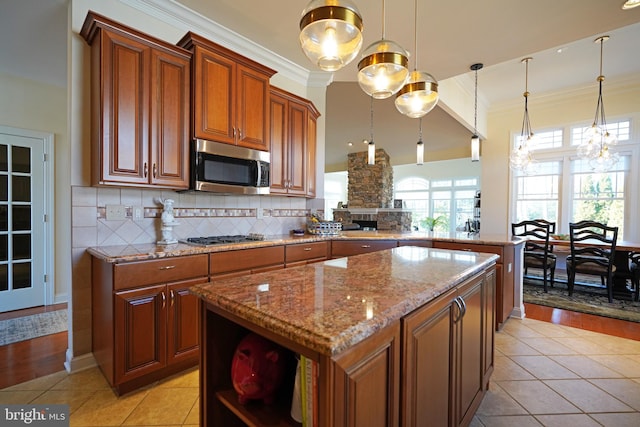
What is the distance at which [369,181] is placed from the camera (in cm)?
841

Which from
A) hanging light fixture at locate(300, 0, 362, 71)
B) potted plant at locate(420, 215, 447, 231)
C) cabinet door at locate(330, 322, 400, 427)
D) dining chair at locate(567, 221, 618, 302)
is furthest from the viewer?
potted plant at locate(420, 215, 447, 231)

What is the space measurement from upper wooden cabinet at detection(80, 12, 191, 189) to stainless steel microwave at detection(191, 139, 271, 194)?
0.10 meters

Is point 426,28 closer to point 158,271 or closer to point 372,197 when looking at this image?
point 158,271

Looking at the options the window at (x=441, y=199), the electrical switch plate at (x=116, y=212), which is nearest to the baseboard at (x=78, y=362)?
the electrical switch plate at (x=116, y=212)

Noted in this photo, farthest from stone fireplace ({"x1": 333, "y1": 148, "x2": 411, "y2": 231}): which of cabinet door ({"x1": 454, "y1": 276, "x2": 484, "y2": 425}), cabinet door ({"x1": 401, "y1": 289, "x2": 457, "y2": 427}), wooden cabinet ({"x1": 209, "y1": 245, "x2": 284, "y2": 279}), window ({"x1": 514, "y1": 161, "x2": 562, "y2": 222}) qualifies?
cabinet door ({"x1": 401, "y1": 289, "x2": 457, "y2": 427})

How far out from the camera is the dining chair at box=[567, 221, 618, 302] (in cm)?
372

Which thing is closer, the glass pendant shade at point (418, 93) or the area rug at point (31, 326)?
the glass pendant shade at point (418, 93)

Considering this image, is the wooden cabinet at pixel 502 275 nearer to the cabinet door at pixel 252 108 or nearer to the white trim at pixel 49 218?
the cabinet door at pixel 252 108

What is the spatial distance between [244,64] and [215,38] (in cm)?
47

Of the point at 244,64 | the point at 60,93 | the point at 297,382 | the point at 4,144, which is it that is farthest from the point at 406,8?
the point at 4,144

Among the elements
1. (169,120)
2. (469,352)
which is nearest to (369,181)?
(169,120)

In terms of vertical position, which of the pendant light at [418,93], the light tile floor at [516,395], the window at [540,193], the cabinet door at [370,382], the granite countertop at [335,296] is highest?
→ the pendant light at [418,93]

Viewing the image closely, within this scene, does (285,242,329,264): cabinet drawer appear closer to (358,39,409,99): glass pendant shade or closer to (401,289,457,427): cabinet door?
(358,39,409,99): glass pendant shade

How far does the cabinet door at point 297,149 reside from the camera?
3.20 metres
